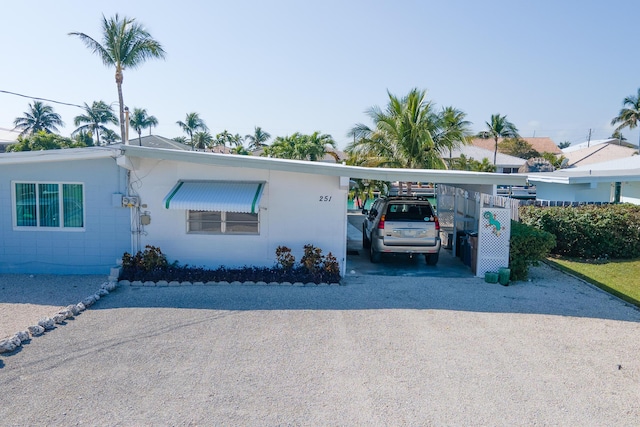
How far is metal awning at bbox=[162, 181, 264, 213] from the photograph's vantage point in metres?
9.70

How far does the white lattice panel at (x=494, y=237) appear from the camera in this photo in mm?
10695

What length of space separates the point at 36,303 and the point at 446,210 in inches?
504

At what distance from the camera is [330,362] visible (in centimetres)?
622

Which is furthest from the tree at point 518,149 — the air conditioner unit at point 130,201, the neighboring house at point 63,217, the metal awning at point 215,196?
the neighboring house at point 63,217

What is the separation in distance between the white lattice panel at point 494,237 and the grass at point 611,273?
2203 mm

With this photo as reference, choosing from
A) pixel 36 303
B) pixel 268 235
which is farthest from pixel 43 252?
pixel 268 235

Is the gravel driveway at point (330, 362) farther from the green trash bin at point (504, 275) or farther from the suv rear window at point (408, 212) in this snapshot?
the suv rear window at point (408, 212)

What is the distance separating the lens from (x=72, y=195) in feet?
35.5

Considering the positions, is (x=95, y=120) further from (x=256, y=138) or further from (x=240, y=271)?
(x=240, y=271)

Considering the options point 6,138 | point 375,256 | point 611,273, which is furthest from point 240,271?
point 6,138

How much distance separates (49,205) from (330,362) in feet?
26.8

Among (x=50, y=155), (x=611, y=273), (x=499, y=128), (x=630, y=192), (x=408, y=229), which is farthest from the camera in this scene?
(x=499, y=128)

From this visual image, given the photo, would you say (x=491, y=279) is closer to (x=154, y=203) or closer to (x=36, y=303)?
(x=154, y=203)

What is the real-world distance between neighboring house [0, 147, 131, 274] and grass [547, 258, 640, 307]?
35.3 feet
